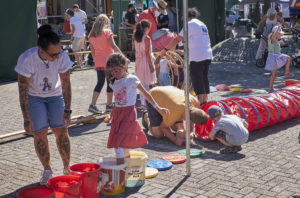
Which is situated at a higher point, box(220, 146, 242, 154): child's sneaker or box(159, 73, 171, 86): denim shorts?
box(159, 73, 171, 86): denim shorts

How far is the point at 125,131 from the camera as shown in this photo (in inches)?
186

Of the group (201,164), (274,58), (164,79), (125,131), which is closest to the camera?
(125,131)

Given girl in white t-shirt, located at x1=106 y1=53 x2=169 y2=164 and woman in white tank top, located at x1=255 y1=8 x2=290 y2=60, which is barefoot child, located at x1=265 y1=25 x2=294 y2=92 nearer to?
woman in white tank top, located at x1=255 y1=8 x2=290 y2=60

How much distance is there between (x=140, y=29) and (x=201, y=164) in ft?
11.7

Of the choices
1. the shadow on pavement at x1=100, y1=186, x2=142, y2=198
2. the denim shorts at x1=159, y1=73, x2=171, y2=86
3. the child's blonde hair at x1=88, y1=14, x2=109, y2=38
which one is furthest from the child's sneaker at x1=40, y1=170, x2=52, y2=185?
the denim shorts at x1=159, y1=73, x2=171, y2=86

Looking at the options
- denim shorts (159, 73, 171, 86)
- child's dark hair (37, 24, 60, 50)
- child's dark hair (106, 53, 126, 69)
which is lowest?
denim shorts (159, 73, 171, 86)

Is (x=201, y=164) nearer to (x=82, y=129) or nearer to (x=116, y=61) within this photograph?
(x=116, y=61)

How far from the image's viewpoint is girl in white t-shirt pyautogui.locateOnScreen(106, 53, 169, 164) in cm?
469

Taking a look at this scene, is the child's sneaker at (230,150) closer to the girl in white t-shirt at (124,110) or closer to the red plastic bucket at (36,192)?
the girl in white t-shirt at (124,110)

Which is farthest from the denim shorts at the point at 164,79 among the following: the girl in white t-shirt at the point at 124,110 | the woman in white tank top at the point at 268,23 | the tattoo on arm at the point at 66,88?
the woman in white tank top at the point at 268,23

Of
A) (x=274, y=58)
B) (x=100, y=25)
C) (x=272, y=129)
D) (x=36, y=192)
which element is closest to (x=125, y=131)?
(x=36, y=192)

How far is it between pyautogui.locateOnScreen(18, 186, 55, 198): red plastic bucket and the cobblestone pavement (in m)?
0.83

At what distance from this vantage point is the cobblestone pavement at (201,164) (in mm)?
4512

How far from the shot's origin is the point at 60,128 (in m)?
4.80
